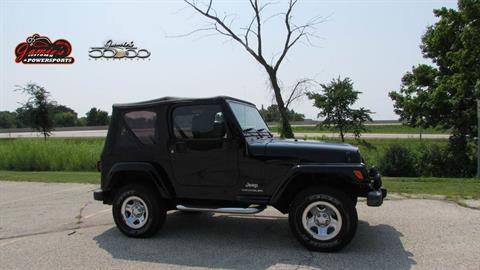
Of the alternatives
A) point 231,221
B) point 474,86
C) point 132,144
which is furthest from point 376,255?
point 474,86

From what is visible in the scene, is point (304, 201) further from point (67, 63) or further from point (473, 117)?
point (67, 63)

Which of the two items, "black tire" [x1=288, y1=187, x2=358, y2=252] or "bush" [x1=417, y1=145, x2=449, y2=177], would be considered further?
"bush" [x1=417, y1=145, x2=449, y2=177]

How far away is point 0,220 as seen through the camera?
24.8 feet

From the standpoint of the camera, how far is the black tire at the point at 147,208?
238 inches

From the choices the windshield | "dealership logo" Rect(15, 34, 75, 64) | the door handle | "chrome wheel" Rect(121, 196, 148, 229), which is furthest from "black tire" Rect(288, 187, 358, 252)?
"dealership logo" Rect(15, 34, 75, 64)

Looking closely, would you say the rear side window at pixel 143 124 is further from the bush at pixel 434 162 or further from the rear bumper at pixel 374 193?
the bush at pixel 434 162

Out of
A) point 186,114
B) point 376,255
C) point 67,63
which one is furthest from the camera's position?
point 67,63

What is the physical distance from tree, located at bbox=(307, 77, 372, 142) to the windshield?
10.1 meters

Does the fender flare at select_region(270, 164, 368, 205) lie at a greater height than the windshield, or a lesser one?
lesser

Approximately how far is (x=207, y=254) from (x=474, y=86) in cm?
1069

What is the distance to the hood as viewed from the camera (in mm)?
5438

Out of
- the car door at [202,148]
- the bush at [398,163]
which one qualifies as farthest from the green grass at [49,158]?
the car door at [202,148]

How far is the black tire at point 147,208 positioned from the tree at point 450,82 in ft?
32.1

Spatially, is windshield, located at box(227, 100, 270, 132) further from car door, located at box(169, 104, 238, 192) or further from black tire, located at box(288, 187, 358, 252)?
black tire, located at box(288, 187, 358, 252)
